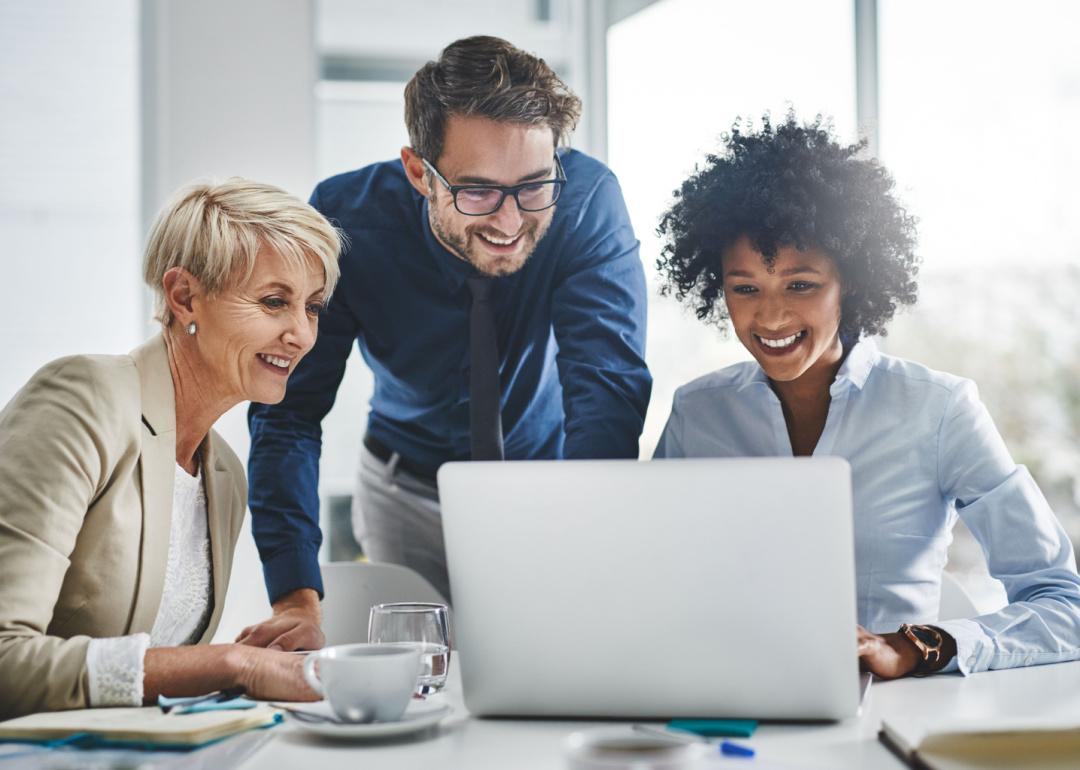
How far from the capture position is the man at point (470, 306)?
1.93m

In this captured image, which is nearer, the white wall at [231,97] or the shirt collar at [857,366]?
the shirt collar at [857,366]

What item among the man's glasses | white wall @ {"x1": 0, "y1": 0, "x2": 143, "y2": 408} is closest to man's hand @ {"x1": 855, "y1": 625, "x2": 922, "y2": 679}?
the man's glasses

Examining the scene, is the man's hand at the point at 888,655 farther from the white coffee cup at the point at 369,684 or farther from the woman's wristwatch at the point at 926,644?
the white coffee cup at the point at 369,684

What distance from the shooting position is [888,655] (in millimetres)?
1254

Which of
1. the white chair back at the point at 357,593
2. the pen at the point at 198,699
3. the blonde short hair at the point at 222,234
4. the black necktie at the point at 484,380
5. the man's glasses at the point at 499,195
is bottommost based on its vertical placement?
the white chair back at the point at 357,593

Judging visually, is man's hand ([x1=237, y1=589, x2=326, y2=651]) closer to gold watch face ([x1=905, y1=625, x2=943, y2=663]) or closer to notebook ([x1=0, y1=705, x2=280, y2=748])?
notebook ([x1=0, y1=705, x2=280, y2=748])

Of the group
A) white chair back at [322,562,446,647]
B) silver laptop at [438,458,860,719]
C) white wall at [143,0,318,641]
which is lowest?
white chair back at [322,562,446,647]

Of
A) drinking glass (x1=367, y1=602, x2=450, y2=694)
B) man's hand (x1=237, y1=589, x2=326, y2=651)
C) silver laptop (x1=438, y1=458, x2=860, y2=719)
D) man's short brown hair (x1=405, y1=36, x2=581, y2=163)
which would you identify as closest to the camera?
silver laptop (x1=438, y1=458, x2=860, y2=719)

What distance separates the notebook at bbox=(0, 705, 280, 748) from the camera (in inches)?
38.2

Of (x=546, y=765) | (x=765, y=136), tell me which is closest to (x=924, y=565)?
(x=765, y=136)

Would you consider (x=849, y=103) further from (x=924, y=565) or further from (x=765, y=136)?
(x=924, y=565)

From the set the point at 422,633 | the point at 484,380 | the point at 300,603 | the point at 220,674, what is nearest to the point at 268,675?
the point at 220,674

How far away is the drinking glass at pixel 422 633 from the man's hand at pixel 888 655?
0.49 metres

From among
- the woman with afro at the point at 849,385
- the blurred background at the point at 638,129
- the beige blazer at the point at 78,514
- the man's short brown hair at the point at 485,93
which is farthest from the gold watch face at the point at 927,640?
the blurred background at the point at 638,129
